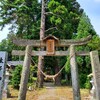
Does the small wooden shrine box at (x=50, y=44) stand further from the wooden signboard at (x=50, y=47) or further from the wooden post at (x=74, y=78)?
the wooden post at (x=74, y=78)

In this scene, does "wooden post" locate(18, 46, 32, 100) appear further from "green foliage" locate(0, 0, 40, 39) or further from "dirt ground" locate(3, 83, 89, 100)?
"green foliage" locate(0, 0, 40, 39)

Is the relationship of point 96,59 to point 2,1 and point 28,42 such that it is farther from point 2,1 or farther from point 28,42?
point 2,1

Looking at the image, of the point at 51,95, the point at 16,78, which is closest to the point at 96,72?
the point at 51,95

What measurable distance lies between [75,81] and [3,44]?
49.0m

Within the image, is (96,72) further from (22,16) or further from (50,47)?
(22,16)

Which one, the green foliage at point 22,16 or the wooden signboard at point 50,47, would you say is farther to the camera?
the green foliage at point 22,16

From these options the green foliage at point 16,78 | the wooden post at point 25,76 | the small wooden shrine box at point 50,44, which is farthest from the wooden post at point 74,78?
the green foliage at point 16,78

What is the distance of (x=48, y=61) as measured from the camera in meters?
28.7

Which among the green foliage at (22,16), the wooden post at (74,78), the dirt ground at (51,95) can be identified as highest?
the green foliage at (22,16)

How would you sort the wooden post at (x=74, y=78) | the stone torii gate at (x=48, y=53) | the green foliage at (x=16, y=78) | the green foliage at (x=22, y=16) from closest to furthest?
the wooden post at (x=74, y=78), the stone torii gate at (x=48, y=53), the green foliage at (x=16, y=78), the green foliage at (x=22, y=16)

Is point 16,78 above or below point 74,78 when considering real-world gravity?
above

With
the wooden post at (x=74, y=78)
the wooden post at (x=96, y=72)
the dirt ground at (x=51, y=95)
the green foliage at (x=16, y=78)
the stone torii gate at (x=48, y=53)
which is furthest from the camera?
the green foliage at (x=16, y=78)

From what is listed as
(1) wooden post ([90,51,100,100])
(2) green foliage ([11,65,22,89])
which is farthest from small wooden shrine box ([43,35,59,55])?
(2) green foliage ([11,65,22,89])

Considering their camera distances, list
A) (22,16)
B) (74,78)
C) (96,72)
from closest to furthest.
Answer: (96,72), (74,78), (22,16)
